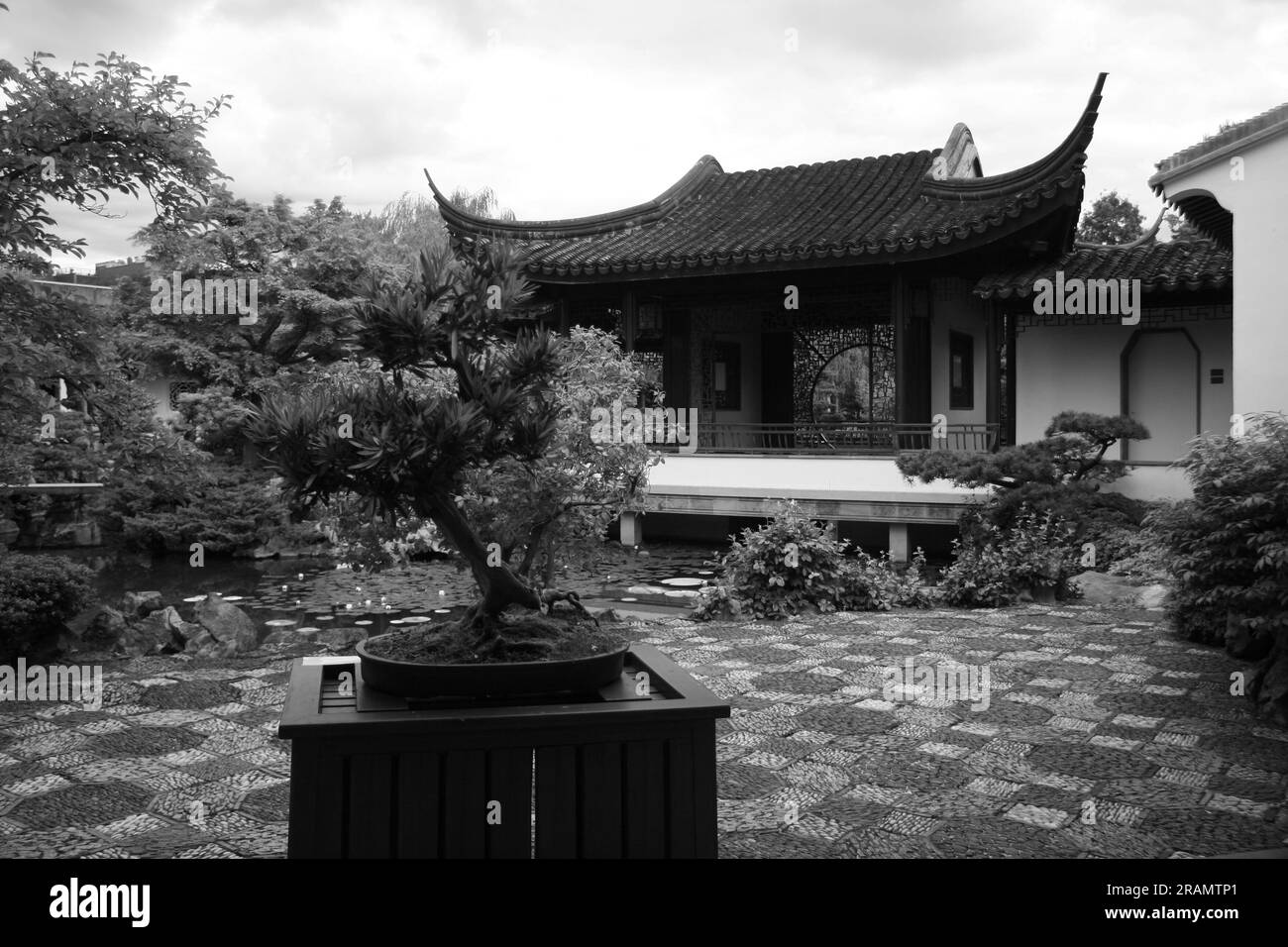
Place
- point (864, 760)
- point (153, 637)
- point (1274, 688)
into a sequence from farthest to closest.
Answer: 1. point (153, 637)
2. point (1274, 688)
3. point (864, 760)

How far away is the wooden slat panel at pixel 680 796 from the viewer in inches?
102

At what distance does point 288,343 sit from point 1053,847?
1618 centimetres

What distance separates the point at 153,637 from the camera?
7348 mm

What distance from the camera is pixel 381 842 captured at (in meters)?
2.46

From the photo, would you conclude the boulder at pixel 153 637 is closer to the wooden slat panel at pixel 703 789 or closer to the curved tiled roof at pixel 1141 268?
the wooden slat panel at pixel 703 789

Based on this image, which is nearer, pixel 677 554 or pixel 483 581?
pixel 483 581

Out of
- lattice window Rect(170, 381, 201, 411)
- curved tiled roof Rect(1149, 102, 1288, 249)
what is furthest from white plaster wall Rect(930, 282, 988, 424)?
lattice window Rect(170, 381, 201, 411)

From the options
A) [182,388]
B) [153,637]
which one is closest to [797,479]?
[153,637]

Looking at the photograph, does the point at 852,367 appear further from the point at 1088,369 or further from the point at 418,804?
the point at 418,804

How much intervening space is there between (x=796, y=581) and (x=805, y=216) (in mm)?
7757

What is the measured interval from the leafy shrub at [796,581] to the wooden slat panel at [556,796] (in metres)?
5.85

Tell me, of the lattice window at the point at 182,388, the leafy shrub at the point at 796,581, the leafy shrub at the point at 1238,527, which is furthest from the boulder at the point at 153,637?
the lattice window at the point at 182,388

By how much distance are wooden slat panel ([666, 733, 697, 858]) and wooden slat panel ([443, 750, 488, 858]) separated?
441 millimetres

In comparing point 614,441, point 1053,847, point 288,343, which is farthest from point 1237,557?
point 288,343
